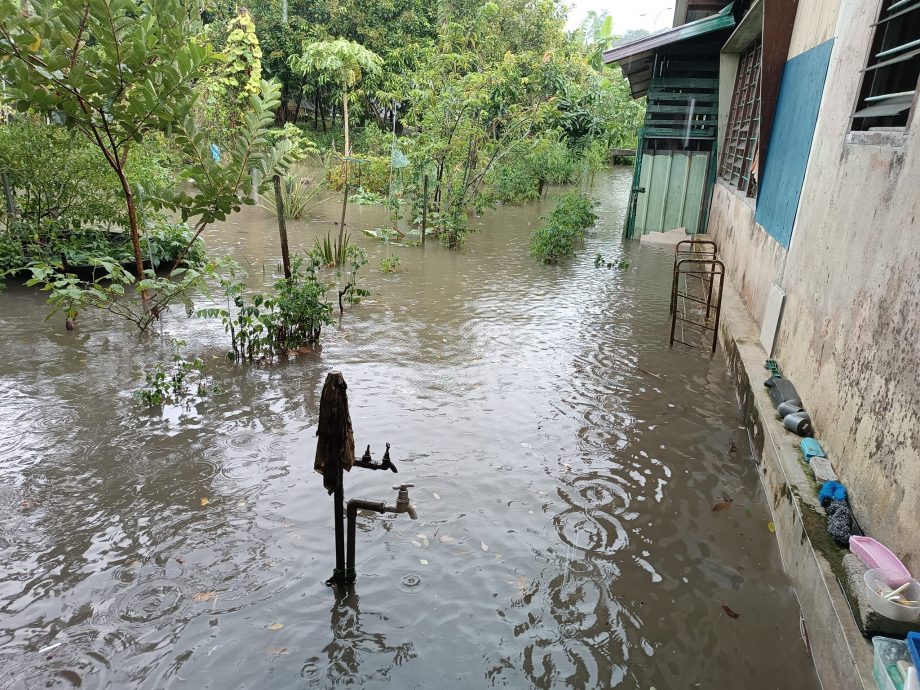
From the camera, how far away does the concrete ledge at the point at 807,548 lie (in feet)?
8.49

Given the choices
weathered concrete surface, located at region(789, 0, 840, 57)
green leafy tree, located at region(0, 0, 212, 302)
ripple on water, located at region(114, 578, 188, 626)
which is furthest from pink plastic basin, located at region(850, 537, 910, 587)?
green leafy tree, located at region(0, 0, 212, 302)

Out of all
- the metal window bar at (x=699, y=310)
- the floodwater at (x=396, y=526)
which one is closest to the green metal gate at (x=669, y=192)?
the metal window bar at (x=699, y=310)

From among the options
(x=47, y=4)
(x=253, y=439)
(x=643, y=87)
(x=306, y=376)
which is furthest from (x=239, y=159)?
(x=643, y=87)

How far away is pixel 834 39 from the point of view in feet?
17.2

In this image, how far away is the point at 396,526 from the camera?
388 cm

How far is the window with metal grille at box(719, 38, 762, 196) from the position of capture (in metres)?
8.93

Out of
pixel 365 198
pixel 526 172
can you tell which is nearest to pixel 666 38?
pixel 526 172

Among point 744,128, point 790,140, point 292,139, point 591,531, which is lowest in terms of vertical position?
point 591,531

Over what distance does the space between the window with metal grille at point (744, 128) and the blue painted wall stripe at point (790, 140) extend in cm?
95

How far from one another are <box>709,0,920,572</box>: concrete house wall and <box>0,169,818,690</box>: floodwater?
2.60ft

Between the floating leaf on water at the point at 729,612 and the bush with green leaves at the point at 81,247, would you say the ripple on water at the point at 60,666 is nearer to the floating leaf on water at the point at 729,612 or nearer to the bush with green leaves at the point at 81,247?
the floating leaf on water at the point at 729,612

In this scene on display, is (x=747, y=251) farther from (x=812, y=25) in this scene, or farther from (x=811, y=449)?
(x=811, y=449)

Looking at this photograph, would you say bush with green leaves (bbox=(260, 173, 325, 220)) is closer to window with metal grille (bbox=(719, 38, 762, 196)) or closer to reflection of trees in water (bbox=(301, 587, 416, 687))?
window with metal grille (bbox=(719, 38, 762, 196))

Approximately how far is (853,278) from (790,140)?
3108mm
